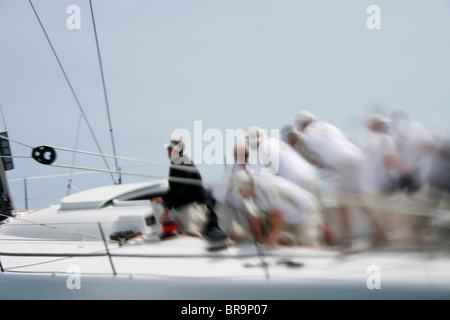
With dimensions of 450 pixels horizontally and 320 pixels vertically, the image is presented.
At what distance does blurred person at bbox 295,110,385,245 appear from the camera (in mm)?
2383

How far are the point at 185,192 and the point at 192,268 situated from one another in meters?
0.70

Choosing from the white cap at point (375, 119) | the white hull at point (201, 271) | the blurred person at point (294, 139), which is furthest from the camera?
the blurred person at point (294, 139)

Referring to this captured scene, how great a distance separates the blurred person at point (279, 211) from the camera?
2.45m

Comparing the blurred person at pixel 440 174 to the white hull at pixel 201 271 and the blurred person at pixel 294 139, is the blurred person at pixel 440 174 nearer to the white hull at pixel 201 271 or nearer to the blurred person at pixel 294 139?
the white hull at pixel 201 271

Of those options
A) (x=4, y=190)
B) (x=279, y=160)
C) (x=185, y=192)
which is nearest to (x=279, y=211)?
(x=279, y=160)

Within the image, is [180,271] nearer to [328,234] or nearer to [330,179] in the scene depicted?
[328,234]

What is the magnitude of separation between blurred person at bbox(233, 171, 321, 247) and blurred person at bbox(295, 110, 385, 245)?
15 cm

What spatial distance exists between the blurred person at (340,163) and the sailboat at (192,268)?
0.18 m

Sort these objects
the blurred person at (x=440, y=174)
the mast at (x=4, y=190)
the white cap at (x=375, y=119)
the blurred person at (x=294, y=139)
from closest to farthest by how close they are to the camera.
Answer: the blurred person at (x=440, y=174)
the white cap at (x=375, y=119)
the blurred person at (x=294, y=139)
the mast at (x=4, y=190)

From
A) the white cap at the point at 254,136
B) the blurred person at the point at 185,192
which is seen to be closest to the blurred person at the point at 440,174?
the white cap at the point at 254,136

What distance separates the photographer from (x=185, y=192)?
2.97 meters
